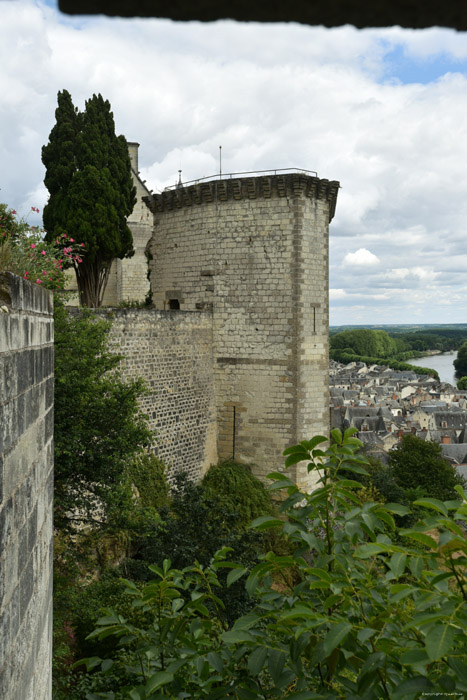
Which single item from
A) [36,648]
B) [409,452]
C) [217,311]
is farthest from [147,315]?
[409,452]

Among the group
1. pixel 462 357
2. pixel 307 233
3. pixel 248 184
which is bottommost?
pixel 462 357

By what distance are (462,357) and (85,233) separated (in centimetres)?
12063

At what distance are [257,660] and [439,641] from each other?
93 cm

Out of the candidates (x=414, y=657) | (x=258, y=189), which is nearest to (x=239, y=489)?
(x=258, y=189)

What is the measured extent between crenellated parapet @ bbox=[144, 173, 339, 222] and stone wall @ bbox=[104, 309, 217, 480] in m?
3.46

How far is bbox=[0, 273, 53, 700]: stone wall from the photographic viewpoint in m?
2.48

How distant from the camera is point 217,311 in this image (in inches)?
636

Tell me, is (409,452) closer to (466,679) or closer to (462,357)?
(466,679)

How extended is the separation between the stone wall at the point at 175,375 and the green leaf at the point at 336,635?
35.0 ft

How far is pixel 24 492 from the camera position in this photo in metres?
2.94

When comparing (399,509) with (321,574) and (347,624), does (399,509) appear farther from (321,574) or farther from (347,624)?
(347,624)

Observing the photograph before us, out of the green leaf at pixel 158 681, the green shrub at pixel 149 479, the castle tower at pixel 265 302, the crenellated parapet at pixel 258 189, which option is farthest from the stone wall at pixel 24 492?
the crenellated parapet at pixel 258 189

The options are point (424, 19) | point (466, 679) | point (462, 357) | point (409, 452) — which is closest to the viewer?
point (424, 19)

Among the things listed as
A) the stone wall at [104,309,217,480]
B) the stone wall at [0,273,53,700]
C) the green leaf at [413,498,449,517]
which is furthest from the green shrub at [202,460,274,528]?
the green leaf at [413,498,449,517]
